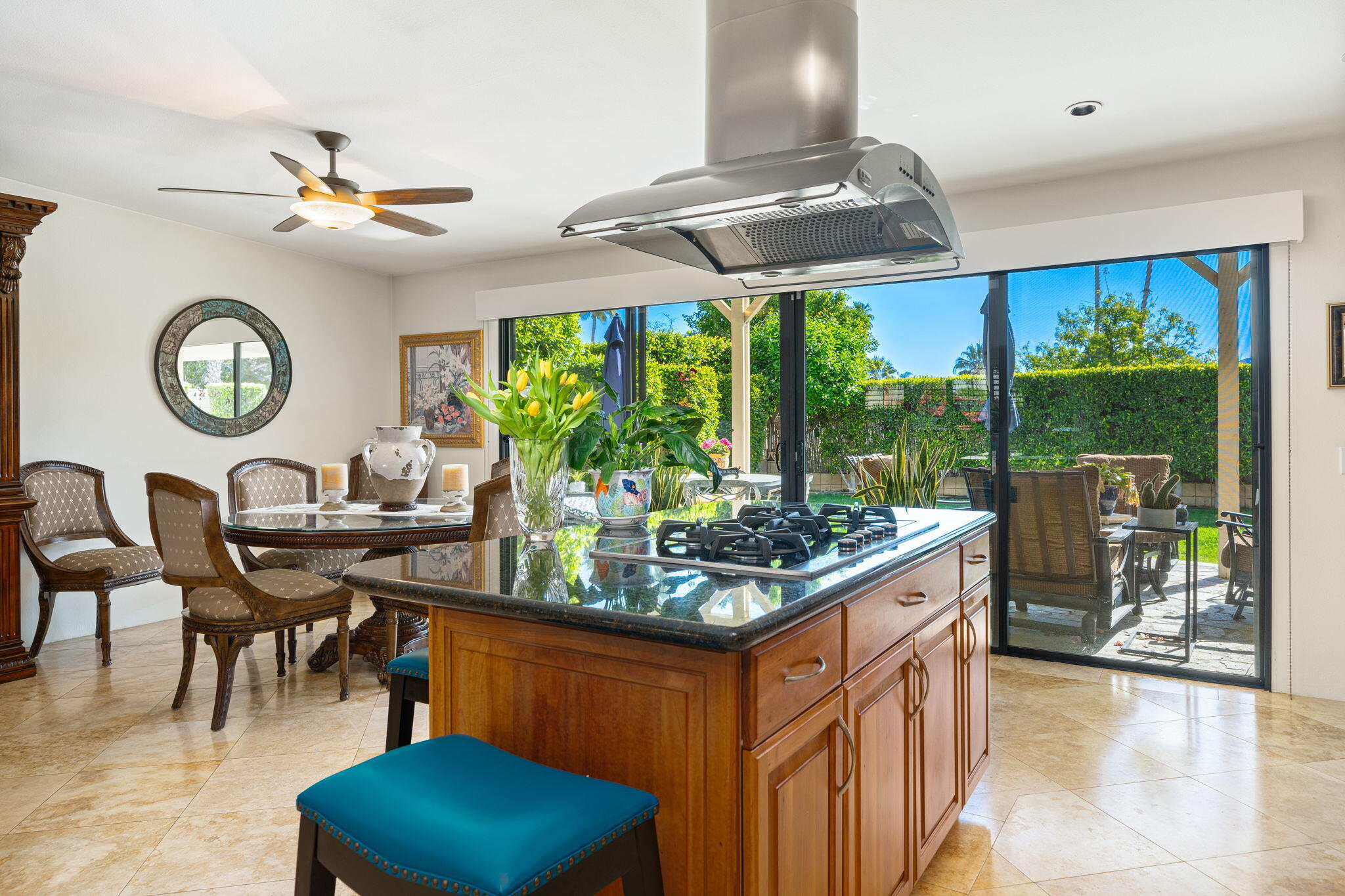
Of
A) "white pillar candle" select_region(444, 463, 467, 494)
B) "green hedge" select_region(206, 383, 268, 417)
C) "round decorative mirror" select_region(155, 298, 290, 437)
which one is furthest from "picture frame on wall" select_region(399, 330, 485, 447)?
"white pillar candle" select_region(444, 463, 467, 494)

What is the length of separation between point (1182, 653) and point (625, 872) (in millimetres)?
3515

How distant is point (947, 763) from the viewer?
1.96 m

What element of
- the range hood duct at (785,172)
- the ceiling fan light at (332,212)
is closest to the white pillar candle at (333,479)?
the ceiling fan light at (332,212)

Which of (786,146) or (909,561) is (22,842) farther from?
(786,146)

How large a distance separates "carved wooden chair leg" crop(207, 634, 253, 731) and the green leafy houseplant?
292 cm

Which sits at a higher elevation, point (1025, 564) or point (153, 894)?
point (1025, 564)

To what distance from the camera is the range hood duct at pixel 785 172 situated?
1.54 m

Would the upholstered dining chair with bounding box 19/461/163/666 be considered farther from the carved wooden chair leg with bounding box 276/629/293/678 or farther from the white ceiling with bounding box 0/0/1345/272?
the white ceiling with bounding box 0/0/1345/272

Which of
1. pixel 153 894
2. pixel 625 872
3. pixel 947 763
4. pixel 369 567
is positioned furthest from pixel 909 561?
pixel 153 894

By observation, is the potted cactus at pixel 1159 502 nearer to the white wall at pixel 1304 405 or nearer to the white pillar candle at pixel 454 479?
the white wall at pixel 1304 405

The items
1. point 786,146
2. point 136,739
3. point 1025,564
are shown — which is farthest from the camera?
point 1025,564

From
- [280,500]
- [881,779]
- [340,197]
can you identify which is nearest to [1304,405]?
[881,779]

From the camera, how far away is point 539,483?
1839 millimetres

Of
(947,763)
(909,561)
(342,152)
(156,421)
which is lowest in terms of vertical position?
(947,763)
